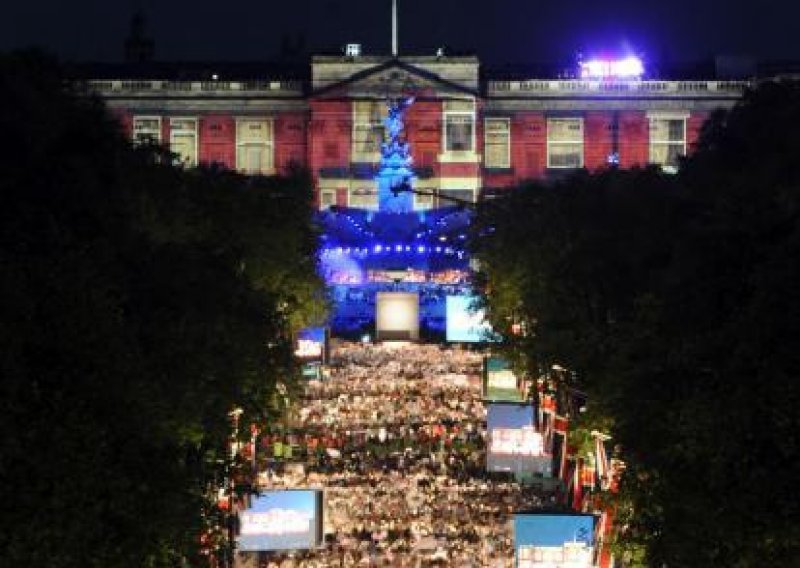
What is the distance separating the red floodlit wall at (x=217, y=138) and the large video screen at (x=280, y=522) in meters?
112

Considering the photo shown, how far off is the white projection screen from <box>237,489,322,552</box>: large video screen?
6526 cm

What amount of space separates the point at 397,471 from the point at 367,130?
302ft

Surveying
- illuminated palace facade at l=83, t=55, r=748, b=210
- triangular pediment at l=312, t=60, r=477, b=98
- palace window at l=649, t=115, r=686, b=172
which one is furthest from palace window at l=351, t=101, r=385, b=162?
palace window at l=649, t=115, r=686, b=172

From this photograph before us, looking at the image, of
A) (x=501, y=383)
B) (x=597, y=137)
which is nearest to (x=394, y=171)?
(x=597, y=137)

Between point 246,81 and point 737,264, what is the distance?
389 ft

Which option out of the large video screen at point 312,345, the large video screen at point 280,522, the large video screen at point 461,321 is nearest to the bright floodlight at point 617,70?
the large video screen at point 461,321

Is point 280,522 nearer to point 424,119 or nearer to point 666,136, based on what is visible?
point 424,119

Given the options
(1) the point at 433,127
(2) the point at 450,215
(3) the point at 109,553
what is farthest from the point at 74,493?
(1) the point at 433,127

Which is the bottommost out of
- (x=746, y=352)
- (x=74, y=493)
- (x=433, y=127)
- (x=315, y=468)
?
(x=315, y=468)

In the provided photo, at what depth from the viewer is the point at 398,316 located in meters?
100

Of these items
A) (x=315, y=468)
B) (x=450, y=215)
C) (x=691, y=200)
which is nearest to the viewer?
(x=691, y=200)

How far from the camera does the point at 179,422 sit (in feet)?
96.4

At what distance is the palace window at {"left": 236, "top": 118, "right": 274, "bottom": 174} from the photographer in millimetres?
144375

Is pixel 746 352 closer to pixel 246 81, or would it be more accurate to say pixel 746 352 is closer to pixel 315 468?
pixel 315 468
